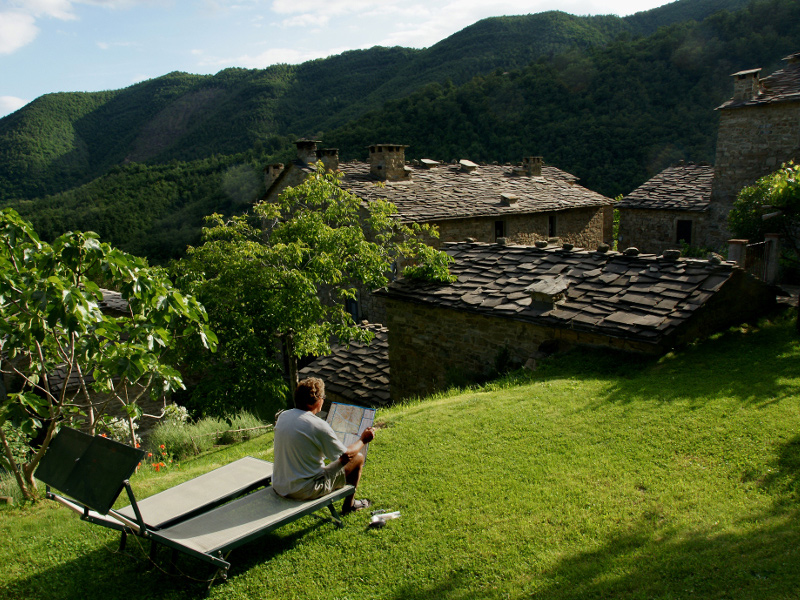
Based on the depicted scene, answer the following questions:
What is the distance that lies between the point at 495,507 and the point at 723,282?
5.71 metres

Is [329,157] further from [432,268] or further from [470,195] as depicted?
[432,268]

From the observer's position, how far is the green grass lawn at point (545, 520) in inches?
145

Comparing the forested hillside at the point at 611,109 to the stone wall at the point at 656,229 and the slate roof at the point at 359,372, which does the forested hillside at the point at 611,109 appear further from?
the slate roof at the point at 359,372

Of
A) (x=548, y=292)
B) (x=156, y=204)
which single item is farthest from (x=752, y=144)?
(x=156, y=204)

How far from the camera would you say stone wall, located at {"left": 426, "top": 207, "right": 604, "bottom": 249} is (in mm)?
18469

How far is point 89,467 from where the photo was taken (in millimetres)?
3855

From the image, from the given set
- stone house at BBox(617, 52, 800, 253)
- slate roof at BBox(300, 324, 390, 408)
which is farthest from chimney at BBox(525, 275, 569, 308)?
stone house at BBox(617, 52, 800, 253)

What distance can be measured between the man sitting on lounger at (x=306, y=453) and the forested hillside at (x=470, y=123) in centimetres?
3467

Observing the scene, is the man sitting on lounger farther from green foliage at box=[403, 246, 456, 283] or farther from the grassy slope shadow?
green foliage at box=[403, 246, 456, 283]

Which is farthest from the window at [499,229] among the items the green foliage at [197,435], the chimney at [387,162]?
the green foliage at [197,435]

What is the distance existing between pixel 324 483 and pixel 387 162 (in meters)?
17.1

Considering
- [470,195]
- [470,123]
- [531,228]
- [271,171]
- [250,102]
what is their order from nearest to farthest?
[470,195] → [531,228] → [271,171] → [470,123] → [250,102]

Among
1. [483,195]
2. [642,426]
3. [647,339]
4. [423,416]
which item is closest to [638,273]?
[647,339]

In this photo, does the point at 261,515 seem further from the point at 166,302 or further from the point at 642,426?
the point at 642,426
